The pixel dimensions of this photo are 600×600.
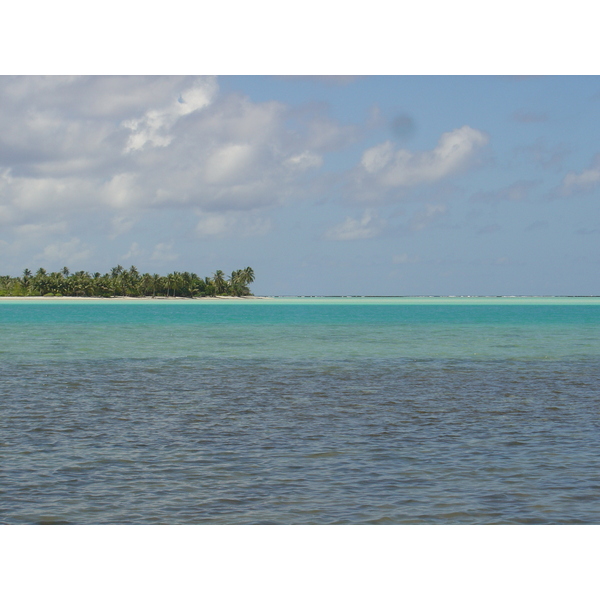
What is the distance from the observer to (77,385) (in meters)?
28.3

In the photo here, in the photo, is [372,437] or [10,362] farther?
[10,362]

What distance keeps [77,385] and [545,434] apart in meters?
18.2

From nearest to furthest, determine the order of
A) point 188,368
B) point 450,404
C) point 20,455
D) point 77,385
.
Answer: point 20,455, point 450,404, point 77,385, point 188,368

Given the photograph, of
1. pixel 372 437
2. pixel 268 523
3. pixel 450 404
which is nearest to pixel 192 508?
pixel 268 523

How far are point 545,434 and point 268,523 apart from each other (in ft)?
31.4

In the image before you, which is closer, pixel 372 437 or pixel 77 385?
pixel 372 437

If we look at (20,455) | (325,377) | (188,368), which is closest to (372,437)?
(20,455)

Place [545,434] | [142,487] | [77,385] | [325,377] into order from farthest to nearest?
[325,377], [77,385], [545,434], [142,487]

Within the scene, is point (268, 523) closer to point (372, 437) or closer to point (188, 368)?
point (372, 437)

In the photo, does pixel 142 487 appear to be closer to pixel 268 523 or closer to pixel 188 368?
pixel 268 523

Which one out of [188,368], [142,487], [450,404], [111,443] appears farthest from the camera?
[188,368]

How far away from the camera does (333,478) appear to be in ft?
45.5

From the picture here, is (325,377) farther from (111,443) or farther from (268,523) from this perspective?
(268,523)

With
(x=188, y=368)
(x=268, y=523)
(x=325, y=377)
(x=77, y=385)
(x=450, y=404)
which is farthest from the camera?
(x=188, y=368)
